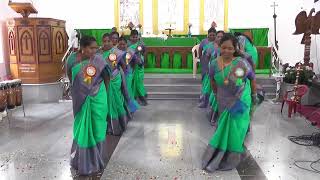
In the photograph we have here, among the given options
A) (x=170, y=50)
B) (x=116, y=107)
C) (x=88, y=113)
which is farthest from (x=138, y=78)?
(x=88, y=113)

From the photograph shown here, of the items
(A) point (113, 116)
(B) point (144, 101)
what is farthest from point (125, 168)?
(B) point (144, 101)

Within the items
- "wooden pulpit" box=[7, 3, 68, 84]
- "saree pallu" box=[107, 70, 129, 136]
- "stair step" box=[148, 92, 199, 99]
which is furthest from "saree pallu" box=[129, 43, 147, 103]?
"wooden pulpit" box=[7, 3, 68, 84]

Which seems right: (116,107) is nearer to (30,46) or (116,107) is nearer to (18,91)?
(18,91)

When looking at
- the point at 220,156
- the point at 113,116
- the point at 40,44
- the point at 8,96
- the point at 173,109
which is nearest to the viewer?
the point at 220,156

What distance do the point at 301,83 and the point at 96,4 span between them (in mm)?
7746

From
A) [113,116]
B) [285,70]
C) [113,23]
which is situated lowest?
[113,116]

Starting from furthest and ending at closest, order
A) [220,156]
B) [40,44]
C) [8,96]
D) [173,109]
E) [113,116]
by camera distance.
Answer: [40,44] < [173,109] < [8,96] < [113,116] < [220,156]

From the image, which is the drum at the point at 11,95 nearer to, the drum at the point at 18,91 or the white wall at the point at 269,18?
the drum at the point at 18,91

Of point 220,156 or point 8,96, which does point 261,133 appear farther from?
point 8,96

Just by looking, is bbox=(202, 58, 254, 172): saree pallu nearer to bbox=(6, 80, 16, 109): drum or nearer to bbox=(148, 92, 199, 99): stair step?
bbox=(6, 80, 16, 109): drum

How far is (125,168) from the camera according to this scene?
4.29 meters

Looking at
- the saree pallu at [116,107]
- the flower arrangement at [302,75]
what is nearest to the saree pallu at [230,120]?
the saree pallu at [116,107]

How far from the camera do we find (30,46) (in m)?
8.61

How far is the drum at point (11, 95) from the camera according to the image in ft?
21.9
